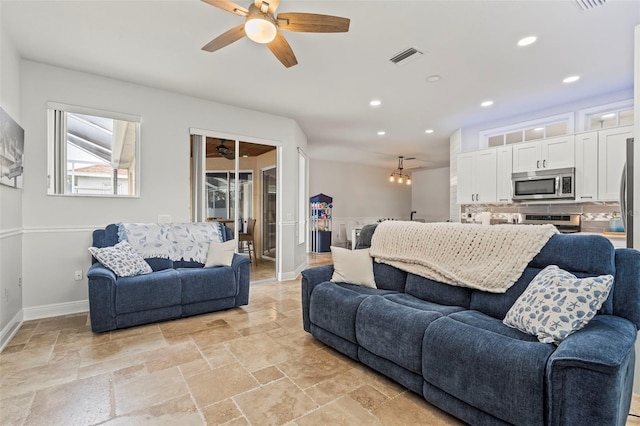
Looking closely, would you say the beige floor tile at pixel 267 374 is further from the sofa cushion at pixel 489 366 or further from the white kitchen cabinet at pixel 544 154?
the white kitchen cabinet at pixel 544 154

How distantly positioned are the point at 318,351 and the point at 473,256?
4.73 feet

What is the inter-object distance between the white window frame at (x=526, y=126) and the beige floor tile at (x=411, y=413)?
4558mm

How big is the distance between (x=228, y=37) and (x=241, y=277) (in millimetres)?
2465

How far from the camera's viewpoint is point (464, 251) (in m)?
2.28

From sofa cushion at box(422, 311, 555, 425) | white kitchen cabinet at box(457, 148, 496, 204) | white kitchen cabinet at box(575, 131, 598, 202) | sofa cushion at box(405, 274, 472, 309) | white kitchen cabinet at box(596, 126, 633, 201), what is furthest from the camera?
white kitchen cabinet at box(457, 148, 496, 204)

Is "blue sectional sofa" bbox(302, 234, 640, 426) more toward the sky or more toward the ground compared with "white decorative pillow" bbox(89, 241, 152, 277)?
more toward the ground

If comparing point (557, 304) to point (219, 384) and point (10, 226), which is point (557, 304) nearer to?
point (219, 384)

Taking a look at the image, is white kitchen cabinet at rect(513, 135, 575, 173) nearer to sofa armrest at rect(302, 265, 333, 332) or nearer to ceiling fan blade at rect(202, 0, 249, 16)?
sofa armrest at rect(302, 265, 333, 332)

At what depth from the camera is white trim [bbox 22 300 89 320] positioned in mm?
3322

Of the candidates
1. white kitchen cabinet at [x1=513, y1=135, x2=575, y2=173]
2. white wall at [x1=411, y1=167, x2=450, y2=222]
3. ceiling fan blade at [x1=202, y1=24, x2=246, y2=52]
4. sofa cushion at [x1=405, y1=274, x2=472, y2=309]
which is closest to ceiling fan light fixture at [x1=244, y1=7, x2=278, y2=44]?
ceiling fan blade at [x1=202, y1=24, x2=246, y2=52]

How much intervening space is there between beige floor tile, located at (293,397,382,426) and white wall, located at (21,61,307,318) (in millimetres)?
3318

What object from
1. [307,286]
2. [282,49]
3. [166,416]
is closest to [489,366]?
[307,286]

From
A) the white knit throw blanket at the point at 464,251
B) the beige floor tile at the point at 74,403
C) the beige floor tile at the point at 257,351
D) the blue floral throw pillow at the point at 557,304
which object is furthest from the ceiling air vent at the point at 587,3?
the beige floor tile at the point at 74,403

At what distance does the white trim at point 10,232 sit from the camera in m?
2.65
